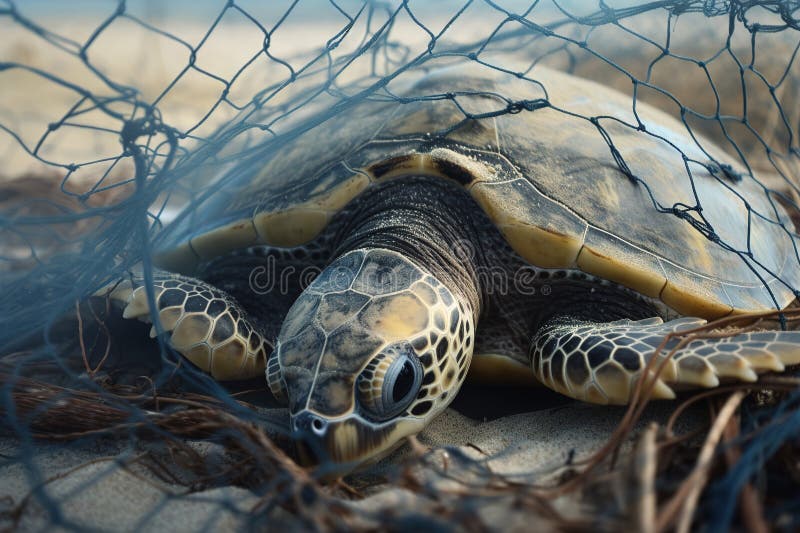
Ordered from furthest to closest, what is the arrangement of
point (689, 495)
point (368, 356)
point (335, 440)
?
point (368, 356) → point (335, 440) → point (689, 495)

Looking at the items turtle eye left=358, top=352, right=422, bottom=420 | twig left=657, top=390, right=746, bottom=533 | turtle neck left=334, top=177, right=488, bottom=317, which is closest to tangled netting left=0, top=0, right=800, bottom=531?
twig left=657, top=390, right=746, bottom=533

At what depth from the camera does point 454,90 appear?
2.46m

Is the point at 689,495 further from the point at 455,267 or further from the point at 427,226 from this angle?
the point at 427,226

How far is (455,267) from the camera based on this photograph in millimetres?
2107

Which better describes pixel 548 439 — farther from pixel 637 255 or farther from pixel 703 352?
pixel 637 255

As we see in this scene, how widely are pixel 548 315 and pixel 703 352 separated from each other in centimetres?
65

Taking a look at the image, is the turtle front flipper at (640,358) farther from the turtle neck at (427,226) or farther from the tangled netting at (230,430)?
the turtle neck at (427,226)

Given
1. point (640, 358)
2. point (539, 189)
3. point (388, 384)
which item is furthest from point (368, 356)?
point (539, 189)

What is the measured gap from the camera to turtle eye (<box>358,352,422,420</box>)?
1.56 meters

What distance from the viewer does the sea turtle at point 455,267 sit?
1.63 meters

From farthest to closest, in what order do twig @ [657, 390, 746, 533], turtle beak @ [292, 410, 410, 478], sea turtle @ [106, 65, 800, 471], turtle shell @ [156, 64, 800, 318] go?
1. turtle shell @ [156, 64, 800, 318]
2. sea turtle @ [106, 65, 800, 471]
3. turtle beak @ [292, 410, 410, 478]
4. twig @ [657, 390, 746, 533]

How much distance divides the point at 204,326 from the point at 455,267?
89cm

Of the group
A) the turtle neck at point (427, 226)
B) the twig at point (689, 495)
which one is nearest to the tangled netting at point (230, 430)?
the twig at point (689, 495)

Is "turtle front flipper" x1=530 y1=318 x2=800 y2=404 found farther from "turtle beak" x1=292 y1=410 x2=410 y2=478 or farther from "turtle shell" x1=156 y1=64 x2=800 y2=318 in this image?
"turtle beak" x1=292 y1=410 x2=410 y2=478
